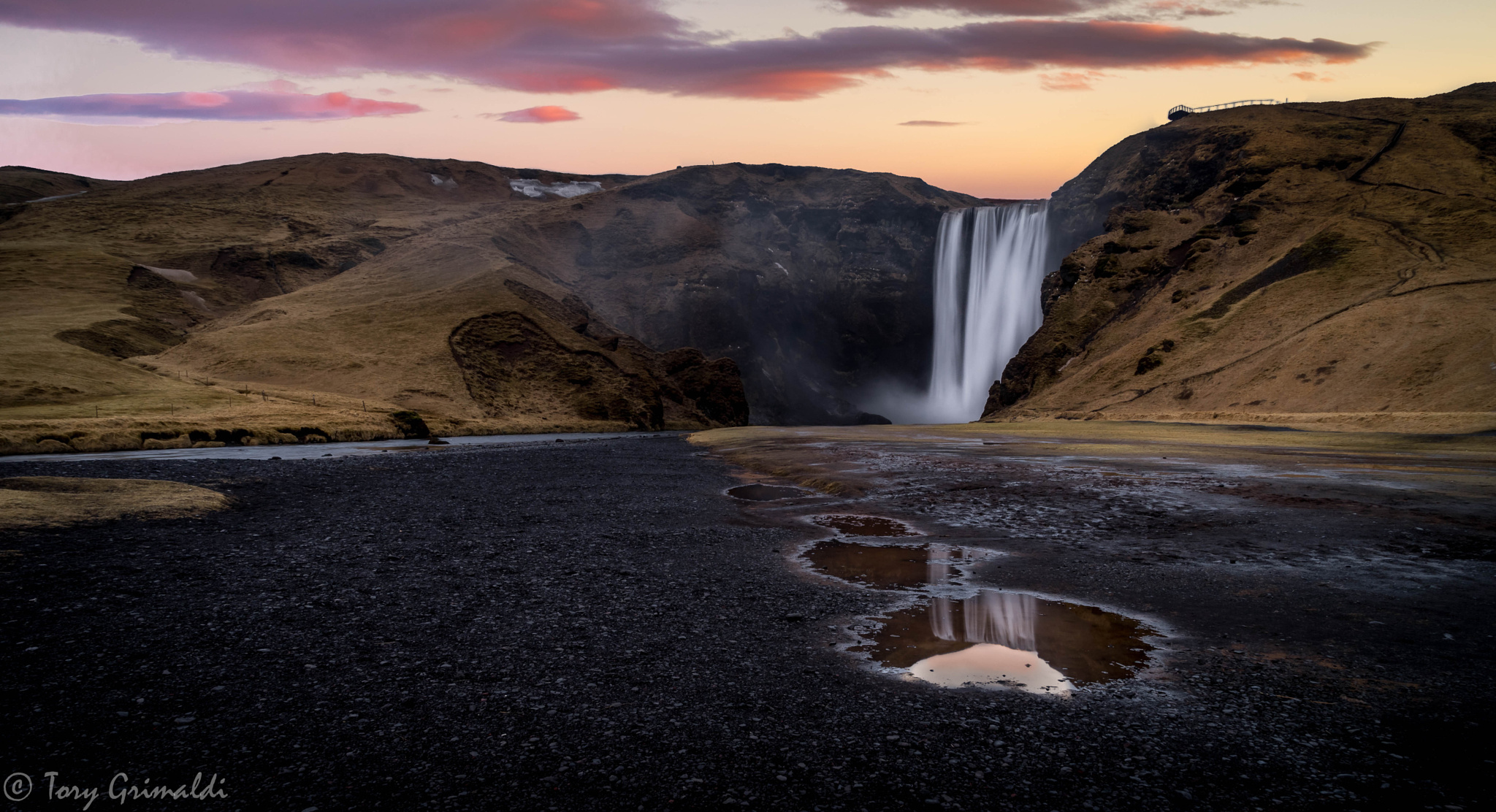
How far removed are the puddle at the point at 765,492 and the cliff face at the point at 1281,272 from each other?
1704 inches

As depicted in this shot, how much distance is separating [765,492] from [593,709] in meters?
21.1

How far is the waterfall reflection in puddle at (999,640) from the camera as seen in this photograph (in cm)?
1050

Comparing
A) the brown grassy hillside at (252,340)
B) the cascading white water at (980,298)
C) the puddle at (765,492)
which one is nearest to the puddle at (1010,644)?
the puddle at (765,492)

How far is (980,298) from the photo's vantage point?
132 m

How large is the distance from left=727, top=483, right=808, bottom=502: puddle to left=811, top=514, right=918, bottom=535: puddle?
4454 millimetres

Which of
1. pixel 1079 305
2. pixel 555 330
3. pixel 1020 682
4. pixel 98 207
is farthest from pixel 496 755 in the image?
pixel 98 207

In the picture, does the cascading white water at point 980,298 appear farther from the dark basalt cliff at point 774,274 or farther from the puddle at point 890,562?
the puddle at point 890,562

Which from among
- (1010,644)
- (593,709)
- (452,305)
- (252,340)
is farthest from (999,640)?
(452,305)

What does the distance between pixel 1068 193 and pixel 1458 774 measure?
135m

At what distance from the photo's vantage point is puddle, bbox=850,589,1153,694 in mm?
10453

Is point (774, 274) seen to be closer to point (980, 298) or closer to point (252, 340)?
point (980, 298)

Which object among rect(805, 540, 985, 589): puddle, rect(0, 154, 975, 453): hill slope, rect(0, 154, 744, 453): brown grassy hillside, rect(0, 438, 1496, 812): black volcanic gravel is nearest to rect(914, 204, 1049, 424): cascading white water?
rect(0, 154, 975, 453): hill slope

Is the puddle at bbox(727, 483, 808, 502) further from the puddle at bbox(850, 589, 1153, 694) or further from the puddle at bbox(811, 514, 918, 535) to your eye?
the puddle at bbox(850, 589, 1153, 694)

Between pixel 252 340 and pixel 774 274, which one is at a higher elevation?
pixel 774 274
